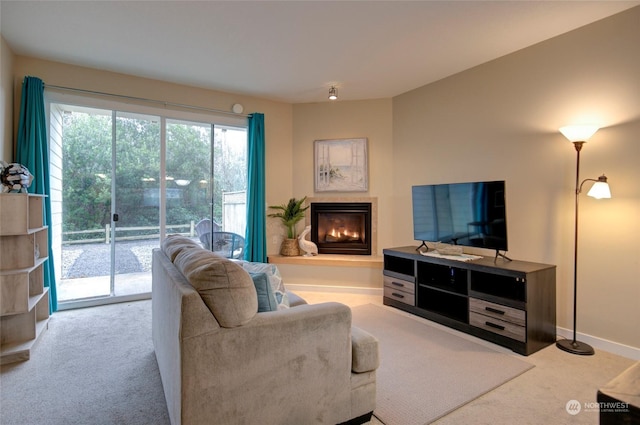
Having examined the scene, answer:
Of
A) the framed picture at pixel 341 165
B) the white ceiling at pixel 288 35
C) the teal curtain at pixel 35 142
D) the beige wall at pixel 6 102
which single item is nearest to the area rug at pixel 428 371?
the framed picture at pixel 341 165

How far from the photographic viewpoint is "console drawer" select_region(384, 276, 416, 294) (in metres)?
3.54

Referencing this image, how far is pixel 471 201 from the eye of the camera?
323cm

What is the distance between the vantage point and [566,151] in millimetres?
2873

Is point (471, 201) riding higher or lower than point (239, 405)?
higher

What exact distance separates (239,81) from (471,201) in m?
3.05

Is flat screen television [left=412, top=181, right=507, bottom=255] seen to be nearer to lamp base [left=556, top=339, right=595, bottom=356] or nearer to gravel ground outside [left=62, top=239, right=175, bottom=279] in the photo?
lamp base [left=556, top=339, right=595, bottom=356]

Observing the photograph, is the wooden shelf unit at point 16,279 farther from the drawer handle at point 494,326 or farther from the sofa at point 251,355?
the drawer handle at point 494,326

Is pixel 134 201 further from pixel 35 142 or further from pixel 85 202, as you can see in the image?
pixel 35 142

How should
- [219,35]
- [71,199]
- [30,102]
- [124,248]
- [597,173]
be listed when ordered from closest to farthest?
1. [597,173]
2. [219,35]
3. [30,102]
4. [71,199]
5. [124,248]

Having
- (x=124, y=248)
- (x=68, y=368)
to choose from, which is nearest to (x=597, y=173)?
(x=68, y=368)

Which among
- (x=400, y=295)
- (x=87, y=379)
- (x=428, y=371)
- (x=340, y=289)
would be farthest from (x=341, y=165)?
(x=87, y=379)

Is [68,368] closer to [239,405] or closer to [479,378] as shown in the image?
[239,405]

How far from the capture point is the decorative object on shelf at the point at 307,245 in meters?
4.61

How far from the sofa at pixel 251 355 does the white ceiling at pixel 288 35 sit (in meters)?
2.09
